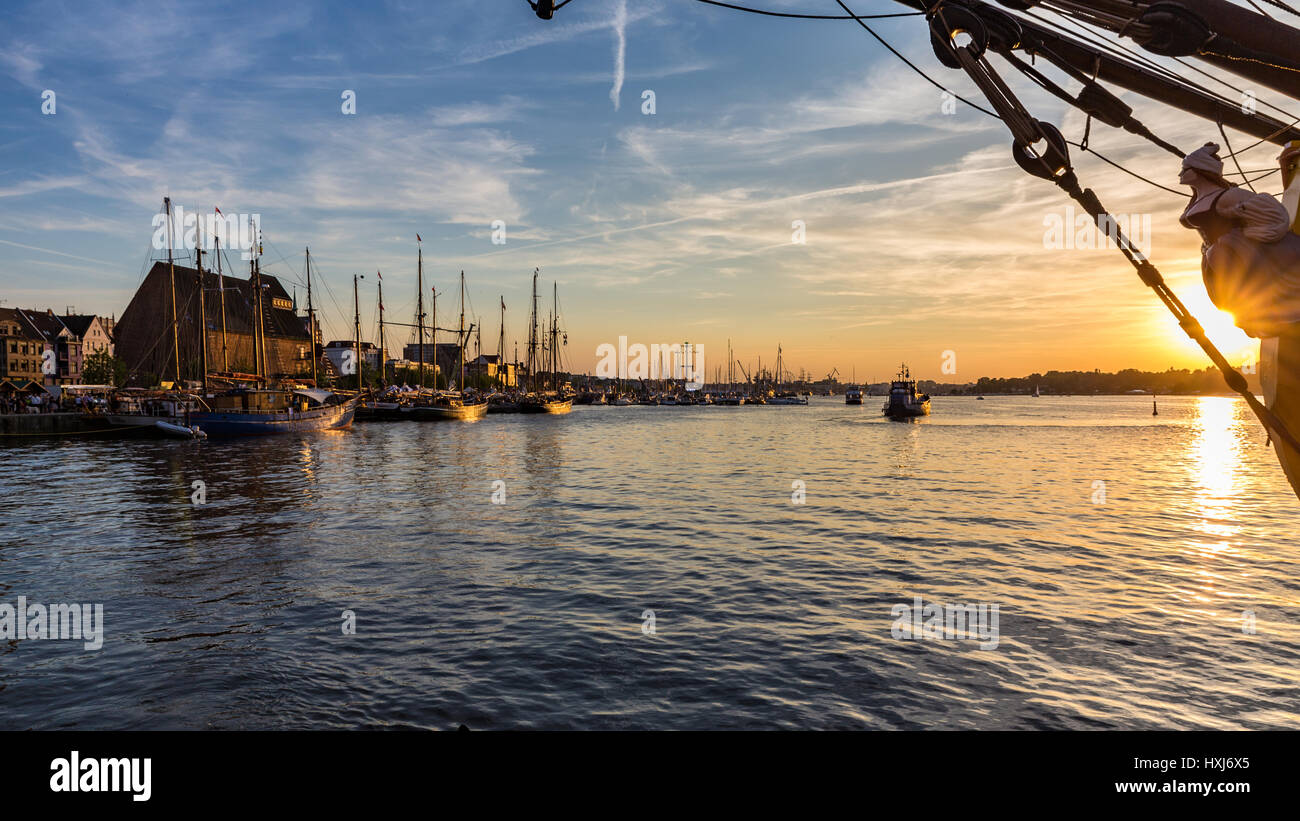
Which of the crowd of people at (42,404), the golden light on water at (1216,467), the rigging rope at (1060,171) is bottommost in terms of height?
the golden light on water at (1216,467)

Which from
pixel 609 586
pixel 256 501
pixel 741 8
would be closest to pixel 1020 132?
pixel 741 8

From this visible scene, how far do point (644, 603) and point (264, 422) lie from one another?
63.1m

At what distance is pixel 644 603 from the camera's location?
13914 mm

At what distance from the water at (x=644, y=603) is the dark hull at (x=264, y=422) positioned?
103ft

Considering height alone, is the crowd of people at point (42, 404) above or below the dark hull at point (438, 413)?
above

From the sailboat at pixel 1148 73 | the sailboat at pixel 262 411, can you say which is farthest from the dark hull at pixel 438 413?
the sailboat at pixel 1148 73

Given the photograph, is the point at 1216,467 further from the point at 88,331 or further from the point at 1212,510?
the point at 88,331

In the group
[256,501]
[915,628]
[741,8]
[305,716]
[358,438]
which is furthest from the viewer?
[358,438]

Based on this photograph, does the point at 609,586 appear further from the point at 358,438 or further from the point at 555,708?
the point at 358,438

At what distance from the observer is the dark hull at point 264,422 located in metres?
62.8

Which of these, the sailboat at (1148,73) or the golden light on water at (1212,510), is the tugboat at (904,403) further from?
the sailboat at (1148,73)

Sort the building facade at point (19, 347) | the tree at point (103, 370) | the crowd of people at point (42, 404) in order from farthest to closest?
1. the building facade at point (19, 347)
2. the tree at point (103, 370)
3. the crowd of people at point (42, 404)

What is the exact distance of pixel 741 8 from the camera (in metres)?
9.97
